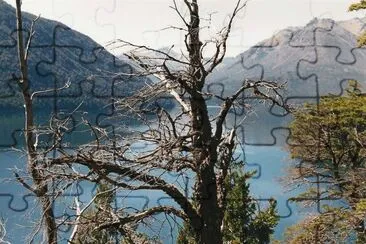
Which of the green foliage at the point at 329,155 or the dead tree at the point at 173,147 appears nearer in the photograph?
the dead tree at the point at 173,147

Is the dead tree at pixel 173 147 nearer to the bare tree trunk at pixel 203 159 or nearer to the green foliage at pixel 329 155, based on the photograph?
the bare tree trunk at pixel 203 159

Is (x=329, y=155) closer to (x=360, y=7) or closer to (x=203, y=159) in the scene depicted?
(x=360, y=7)

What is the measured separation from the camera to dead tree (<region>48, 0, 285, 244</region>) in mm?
5348

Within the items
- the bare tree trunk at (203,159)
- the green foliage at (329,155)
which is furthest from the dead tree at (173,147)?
the green foliage at (329,155)

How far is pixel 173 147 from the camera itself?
213 inches

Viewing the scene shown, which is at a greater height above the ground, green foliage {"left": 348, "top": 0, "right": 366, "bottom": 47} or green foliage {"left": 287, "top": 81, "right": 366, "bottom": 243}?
green foliage {"left": 348, "top": 0, "right": 366, "bottom": 47}

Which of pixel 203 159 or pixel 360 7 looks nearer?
pixel 203 159

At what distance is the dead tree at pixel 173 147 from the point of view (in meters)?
5.35
